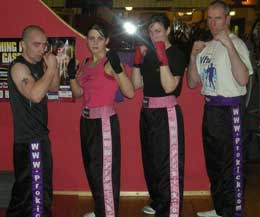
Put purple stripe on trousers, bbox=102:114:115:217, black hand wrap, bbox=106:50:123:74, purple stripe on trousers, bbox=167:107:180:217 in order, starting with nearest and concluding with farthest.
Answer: black hand wrap, bbox=106:50:123:74, purple stripe on trousers, bbox=102:114:115:217, purple stripe on trousers, bbox=167:107:180:217

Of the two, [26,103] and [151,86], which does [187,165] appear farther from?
[26,103]

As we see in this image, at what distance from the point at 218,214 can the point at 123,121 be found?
1.19 meters

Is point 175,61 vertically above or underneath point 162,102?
above

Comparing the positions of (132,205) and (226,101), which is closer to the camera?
(226,101)

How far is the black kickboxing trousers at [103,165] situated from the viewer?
2910 millimetres

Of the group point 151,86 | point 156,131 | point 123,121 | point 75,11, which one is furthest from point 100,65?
point 75,11

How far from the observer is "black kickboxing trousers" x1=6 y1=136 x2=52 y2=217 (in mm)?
2740

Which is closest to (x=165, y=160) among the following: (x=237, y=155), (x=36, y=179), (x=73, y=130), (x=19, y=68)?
(x=237, y=155)

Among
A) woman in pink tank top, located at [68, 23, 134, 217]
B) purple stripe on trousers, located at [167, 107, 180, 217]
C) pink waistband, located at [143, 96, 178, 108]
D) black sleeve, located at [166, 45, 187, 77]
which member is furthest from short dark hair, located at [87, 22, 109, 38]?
purple stripe on trousers, located at [167, 107, 180, 217]

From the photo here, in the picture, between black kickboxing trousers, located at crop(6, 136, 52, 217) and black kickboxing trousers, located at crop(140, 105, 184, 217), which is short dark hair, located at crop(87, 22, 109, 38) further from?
black kickboxing trousers, located at crop(6, 136, 52, 217)

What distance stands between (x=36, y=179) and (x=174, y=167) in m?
0.93

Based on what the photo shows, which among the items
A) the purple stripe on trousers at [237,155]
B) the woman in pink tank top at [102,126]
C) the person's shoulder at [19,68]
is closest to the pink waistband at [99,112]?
the woman in pink tank top at [102,126]

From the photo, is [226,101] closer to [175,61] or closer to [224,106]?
[224,106]

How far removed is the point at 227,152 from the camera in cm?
320
